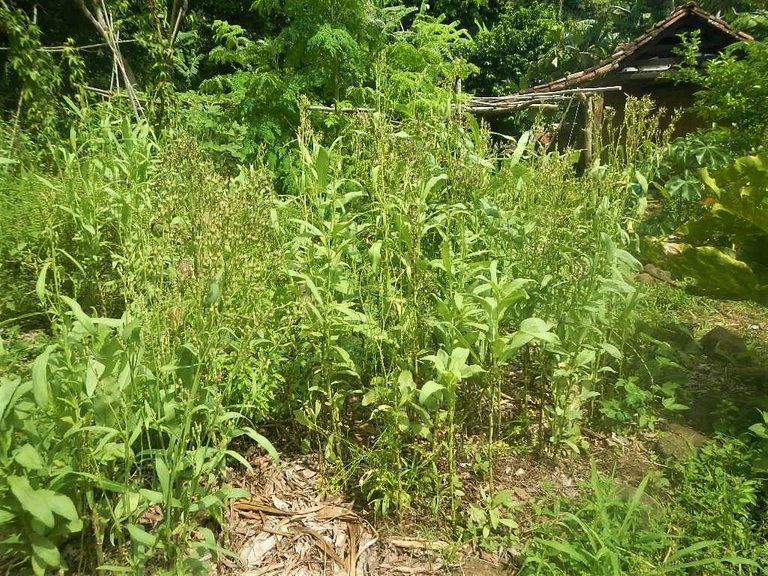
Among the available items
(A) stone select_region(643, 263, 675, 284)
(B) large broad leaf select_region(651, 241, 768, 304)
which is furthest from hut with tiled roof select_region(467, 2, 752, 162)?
(B) large broad leaf select_region(651, 241, 768, 304)

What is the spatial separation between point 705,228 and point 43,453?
321 centimetres

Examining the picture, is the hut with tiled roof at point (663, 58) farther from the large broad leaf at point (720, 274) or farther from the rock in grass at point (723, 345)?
the large broad leaf at point (720, 274)

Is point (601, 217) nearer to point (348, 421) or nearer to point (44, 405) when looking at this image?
point (348, 421)

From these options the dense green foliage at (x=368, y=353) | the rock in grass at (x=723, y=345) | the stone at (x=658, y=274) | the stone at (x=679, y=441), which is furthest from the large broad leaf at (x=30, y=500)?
the stone at (x=658, y=274)

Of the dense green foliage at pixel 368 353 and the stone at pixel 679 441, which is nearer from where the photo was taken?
the dense green foliage at pixel 368 353

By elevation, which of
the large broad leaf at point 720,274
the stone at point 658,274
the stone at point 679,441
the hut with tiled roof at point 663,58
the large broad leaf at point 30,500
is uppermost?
the hut with tiled roof at point 663,58

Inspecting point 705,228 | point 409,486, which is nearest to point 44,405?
point 409,486

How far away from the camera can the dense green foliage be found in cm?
187

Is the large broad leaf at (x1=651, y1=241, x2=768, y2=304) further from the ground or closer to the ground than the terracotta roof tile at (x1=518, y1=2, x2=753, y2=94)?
closer to the ground

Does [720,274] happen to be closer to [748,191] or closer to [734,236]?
[734,236]

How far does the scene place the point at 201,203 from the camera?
6.60 feet

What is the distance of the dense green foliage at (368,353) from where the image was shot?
187cm

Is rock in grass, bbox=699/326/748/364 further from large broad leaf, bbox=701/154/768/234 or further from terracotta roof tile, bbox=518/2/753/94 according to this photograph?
terracotta roof tile, bbox=518/2/753/94

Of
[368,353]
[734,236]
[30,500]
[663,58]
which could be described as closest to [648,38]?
[663,58]
